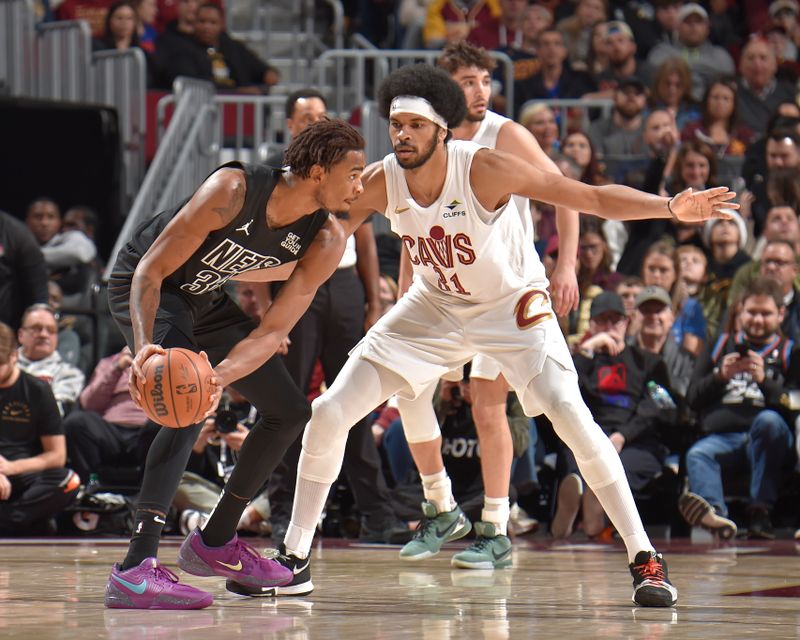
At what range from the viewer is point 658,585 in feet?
14.8

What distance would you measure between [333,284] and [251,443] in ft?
6.44

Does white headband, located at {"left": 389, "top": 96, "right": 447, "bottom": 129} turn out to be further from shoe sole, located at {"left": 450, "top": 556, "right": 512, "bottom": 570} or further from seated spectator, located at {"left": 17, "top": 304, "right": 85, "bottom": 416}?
seated spectator, located at {"left": 17, "top": 304, "right": 85, "bottom": 416}

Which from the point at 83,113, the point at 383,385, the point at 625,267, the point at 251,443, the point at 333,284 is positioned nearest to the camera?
the point at 251,443

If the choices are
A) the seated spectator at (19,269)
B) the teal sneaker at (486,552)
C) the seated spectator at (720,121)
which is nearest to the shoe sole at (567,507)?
the teal sneaker at (486,552)

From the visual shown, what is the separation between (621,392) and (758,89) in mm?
4744

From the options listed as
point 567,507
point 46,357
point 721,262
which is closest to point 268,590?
point 567,507

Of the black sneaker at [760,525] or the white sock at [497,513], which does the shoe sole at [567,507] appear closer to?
the black sneaker at [760,525]

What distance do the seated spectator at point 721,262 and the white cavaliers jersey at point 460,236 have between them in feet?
12.8

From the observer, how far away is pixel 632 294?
8750mm

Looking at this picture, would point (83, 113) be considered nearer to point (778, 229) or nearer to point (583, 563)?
point (778, 229)

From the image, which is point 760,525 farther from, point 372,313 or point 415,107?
point 415,107

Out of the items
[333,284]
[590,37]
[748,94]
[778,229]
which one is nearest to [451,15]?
[590,37]

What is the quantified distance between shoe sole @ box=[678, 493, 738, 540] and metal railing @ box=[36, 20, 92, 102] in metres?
6.06

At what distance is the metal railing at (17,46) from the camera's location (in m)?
10.9
